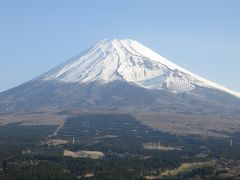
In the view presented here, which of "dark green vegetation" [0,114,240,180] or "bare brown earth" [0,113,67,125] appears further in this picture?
"bare brown earth" [0,113,67,125]

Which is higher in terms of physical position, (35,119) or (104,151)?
(35,119)

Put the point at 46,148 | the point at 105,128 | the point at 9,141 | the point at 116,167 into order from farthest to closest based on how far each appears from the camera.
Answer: the point at 105,128
the point at 9,141
the point at 46,148
the point at 116,167

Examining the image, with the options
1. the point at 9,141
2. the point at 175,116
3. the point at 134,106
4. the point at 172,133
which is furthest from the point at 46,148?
the point at 134,106

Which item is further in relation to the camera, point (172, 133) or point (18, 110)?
point (18, 110)

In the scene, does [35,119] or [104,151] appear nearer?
[104,151]

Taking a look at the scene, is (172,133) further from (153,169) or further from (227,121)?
(153,169)

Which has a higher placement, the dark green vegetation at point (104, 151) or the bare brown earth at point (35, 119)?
the bare brown earth at point (35, 119)

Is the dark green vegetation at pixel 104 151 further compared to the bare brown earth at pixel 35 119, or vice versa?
the bare brown earth at pixel 35 119

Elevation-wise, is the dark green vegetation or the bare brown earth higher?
the bare brown earth
